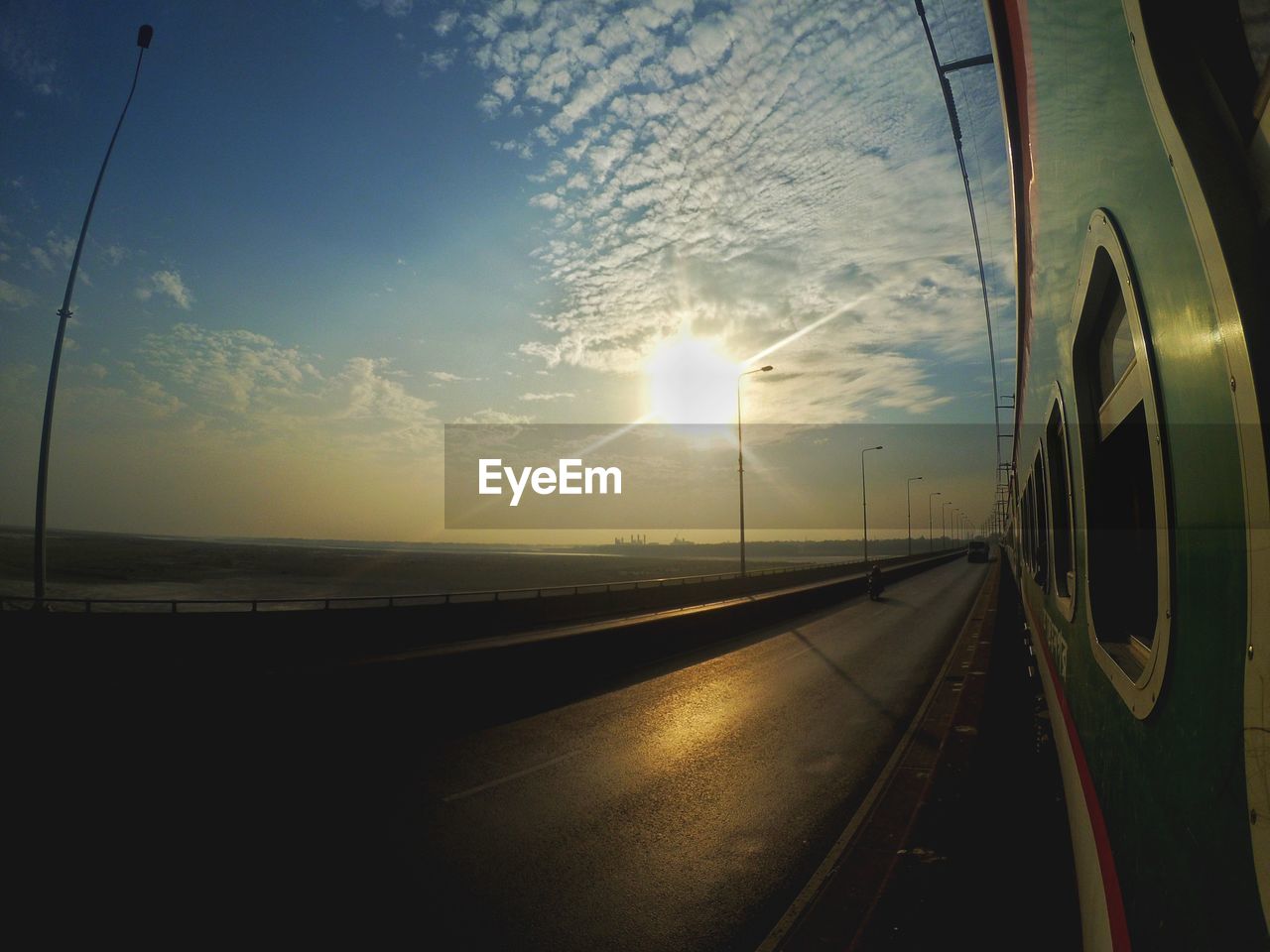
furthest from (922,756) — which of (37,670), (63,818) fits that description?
(37,670)

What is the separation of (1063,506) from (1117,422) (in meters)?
2.33

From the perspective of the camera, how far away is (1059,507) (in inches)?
174

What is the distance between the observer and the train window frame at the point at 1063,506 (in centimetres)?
348

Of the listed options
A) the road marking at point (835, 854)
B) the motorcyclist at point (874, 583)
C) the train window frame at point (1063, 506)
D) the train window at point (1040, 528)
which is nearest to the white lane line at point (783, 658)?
the road marking at point (835, 854)

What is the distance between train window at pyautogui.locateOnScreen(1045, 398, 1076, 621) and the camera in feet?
12.7

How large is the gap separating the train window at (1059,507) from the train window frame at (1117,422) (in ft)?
2.68

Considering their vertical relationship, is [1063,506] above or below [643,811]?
above

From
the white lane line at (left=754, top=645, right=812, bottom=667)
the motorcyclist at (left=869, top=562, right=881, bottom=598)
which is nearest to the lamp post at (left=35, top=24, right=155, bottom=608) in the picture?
the white lane line at (left=754, top=645, right=812, bottom=667)

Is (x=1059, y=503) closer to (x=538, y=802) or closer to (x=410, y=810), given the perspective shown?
(x=538, y=802)

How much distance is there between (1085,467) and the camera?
9.39 ft

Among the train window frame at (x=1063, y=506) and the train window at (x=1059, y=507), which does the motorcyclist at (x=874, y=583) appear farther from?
the train window at (x=1059, y=507)

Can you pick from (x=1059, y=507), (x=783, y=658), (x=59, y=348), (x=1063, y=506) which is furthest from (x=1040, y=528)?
(x=59, y=348)

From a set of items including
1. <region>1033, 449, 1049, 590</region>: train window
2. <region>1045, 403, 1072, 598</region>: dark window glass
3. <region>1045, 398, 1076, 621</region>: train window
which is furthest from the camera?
<region>1033, 449, 1049, 590</region>: train window

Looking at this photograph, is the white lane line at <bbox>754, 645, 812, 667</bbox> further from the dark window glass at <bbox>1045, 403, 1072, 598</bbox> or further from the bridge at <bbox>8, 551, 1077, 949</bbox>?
the dark window glass at <bbox>1045, 403, 1072, 598</bbox>
